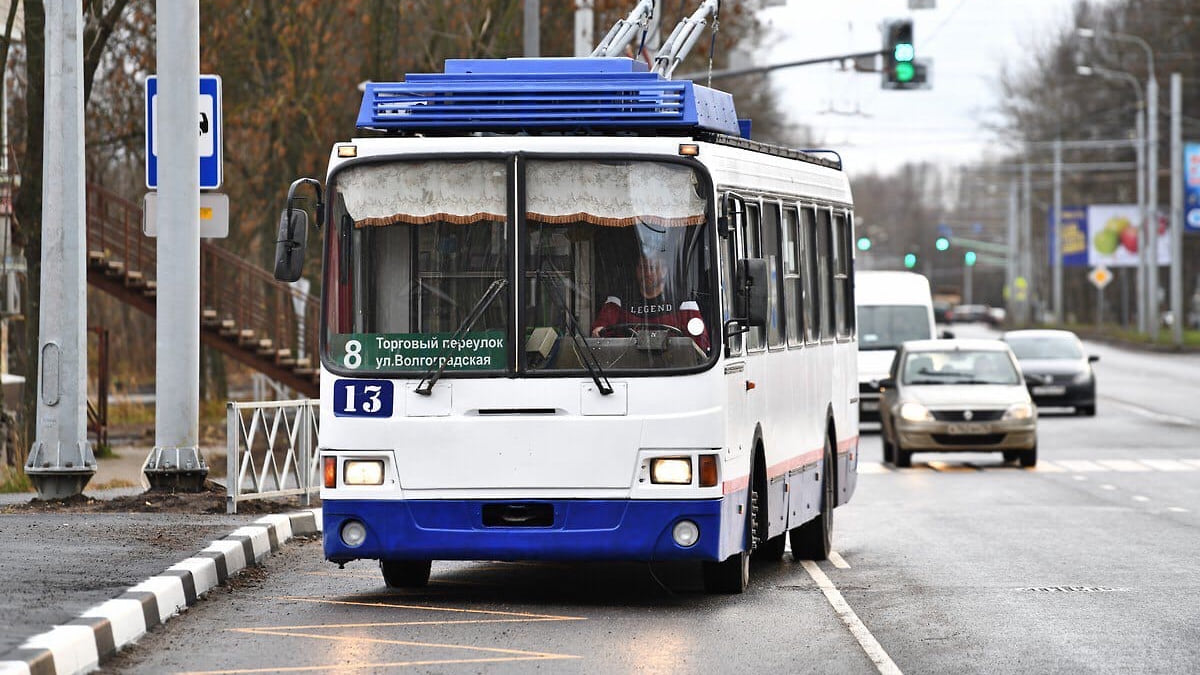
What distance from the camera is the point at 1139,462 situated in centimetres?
2783

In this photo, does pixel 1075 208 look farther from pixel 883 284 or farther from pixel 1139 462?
pixel 1139 462

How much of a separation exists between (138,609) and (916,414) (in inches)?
690

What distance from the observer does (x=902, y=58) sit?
109ft

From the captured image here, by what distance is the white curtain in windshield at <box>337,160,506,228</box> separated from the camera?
12.1m

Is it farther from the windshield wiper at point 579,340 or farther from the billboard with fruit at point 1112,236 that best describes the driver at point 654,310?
the billboard with fruit at point 1112,236

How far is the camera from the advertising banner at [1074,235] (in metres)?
91.2

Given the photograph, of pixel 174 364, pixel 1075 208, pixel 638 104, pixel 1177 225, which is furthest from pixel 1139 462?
pixel 1075 208

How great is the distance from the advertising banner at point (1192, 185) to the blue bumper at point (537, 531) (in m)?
67.4

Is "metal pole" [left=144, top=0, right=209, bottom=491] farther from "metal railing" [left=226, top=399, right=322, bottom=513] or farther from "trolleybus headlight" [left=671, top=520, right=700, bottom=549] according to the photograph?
"trolleybus headlight" [left=671, top=520, right=700, bottom=549]

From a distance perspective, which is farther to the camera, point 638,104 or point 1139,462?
point 1139,462

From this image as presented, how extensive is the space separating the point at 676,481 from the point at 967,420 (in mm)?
15818

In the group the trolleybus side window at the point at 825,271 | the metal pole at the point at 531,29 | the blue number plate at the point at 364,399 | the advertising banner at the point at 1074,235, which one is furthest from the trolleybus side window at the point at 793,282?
the advertising banner at the point at 1074,235

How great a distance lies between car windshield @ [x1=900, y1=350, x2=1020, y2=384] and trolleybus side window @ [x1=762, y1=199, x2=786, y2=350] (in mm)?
14469

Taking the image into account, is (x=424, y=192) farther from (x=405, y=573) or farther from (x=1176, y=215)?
(x=1176, y=215)
